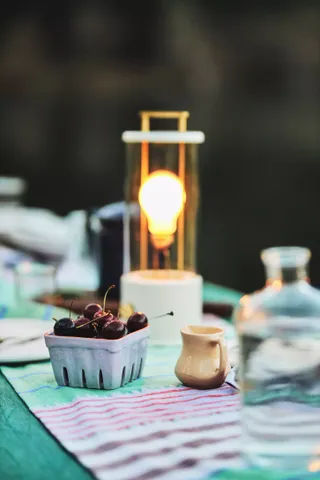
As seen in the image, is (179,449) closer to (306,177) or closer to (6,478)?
(6,478)

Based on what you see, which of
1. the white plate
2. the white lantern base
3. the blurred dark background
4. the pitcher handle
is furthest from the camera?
the blurred dark background

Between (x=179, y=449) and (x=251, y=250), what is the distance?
2874 millimetres

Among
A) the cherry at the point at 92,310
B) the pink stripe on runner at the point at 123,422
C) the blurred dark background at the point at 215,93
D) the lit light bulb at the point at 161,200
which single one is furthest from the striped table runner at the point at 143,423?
the blurred dark background at the point at 215,93

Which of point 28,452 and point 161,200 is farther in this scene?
point 161,200

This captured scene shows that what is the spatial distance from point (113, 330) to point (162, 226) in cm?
51

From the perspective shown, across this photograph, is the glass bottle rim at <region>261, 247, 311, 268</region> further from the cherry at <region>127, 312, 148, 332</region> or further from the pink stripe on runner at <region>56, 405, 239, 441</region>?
the cherry at <region>127, 312, 148, 332</region>

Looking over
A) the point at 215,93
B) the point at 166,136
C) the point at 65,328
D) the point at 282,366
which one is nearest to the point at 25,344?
the point at 65,328

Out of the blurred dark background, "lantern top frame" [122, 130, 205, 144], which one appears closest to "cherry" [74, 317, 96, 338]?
"lantern top frame" [122, 130, 205, 144]

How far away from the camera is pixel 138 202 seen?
1688mm

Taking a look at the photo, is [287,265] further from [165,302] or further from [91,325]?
[165,302]

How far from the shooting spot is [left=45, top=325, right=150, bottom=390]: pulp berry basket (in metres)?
1.08

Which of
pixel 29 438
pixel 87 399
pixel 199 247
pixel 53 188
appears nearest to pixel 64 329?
pixel 87 399

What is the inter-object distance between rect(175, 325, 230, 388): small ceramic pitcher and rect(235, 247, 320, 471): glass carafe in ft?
0.79

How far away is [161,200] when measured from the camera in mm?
1540
